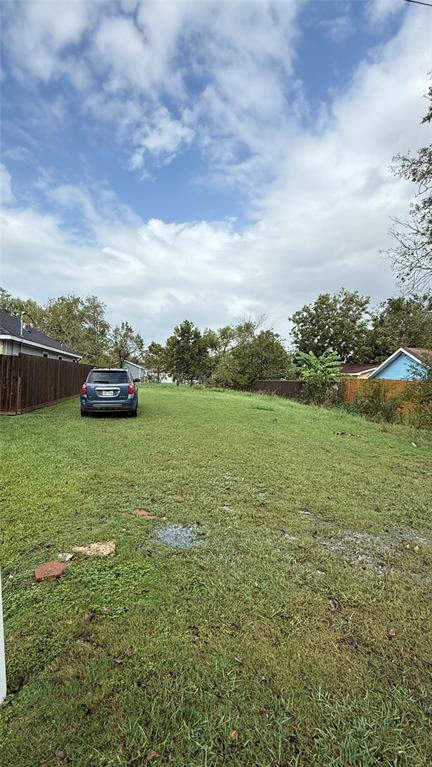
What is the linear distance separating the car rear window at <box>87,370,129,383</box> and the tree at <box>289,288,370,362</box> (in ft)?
102

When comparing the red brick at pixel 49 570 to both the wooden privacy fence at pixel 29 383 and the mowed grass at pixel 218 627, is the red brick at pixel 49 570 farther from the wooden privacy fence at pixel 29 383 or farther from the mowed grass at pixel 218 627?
the wooden privacy fence at pixel 29 383

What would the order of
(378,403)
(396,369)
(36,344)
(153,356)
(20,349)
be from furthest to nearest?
(153,356), (396,369), (36,344), (20,349), (378,403)

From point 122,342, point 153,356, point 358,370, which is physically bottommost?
point 358,370

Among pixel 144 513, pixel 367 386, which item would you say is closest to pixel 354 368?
pixel 367 386

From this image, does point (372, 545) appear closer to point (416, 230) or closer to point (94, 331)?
point (416, 230)

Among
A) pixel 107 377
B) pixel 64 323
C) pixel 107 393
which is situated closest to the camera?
pixel 107 393

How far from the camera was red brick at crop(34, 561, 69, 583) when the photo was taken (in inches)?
98.1

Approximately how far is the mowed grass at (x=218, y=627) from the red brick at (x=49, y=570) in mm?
59

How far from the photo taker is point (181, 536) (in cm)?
325

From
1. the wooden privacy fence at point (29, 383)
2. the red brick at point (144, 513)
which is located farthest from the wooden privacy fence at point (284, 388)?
the red brick at point (144, 513)

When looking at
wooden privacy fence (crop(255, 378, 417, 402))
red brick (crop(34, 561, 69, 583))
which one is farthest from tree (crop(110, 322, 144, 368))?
red brick (crop(34, 561, 69, 583))

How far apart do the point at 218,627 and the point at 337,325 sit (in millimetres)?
39848

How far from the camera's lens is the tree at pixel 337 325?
38938 millimetres

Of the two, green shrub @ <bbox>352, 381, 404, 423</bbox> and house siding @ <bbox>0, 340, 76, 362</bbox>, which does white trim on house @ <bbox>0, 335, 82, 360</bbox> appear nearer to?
house siding @ <bbox>0, 340, 76, 362</bbox>
